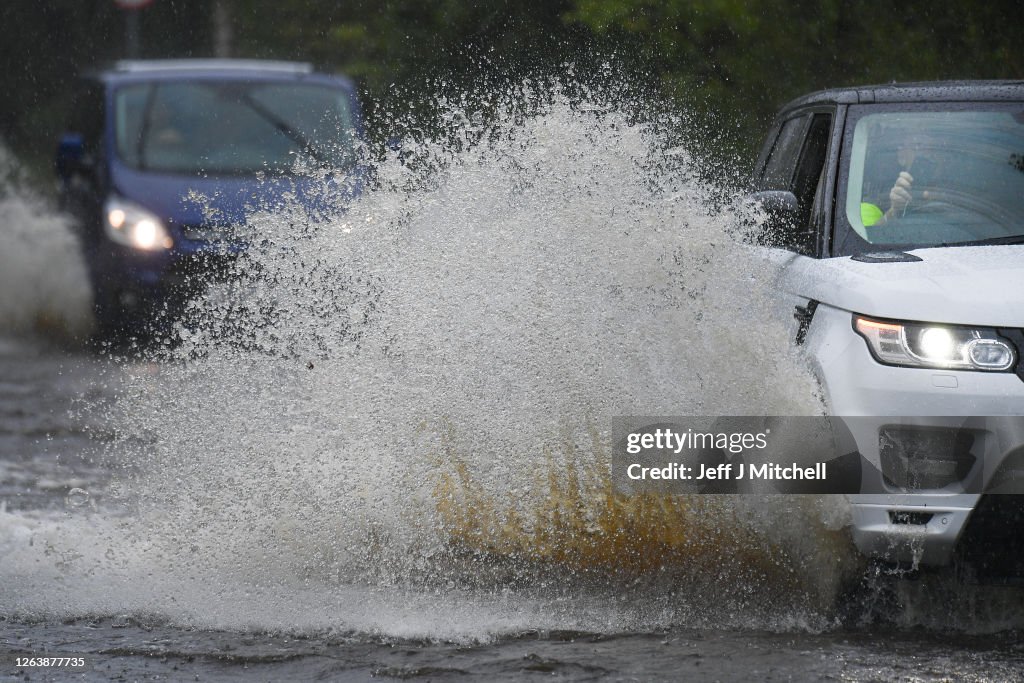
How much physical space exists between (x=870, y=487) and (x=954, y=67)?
6.93 m

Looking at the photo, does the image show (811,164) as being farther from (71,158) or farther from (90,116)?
(90,116)

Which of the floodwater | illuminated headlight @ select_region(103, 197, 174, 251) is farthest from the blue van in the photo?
the floodwater

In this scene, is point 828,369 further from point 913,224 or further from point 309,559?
point 309,559

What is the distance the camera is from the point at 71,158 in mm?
12078

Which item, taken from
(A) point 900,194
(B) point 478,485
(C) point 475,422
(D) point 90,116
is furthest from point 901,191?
(D) point 90,116

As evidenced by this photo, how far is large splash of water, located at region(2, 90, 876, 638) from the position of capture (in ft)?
15.4

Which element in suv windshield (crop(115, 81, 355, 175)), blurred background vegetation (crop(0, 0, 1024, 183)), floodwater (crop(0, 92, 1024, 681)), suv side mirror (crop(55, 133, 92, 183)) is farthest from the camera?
suv side mirror (crop(55, 133, 92, 183))

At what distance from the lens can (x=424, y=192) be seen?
221 inches

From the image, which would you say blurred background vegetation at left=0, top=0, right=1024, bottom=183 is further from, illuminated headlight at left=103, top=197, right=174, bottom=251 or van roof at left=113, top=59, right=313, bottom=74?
illuminated headlight at left=103, top=197, right=174, bottom=251

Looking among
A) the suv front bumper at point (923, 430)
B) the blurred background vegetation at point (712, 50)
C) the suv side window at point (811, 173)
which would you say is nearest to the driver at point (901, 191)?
the suv side window at point (811, 173)

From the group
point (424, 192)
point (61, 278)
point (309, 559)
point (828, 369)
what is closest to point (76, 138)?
point (61, 278)

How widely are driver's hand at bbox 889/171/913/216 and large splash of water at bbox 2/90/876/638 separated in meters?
0.47

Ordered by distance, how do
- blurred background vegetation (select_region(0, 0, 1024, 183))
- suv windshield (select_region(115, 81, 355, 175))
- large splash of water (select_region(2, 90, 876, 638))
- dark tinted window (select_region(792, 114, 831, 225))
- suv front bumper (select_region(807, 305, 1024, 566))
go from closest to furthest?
A: suv front bumper (select_region(807, 305, 1024, 566))
large splash of water (select_region(2, 90, 876, 638))
dark tinted window (select_region(792, 114, 831, 225))
blurred background vegetation (select_region(0, 0, 1024, 183))
suv windshield (select_region(115, 81, 355, 175))

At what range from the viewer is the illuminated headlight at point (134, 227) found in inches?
429
